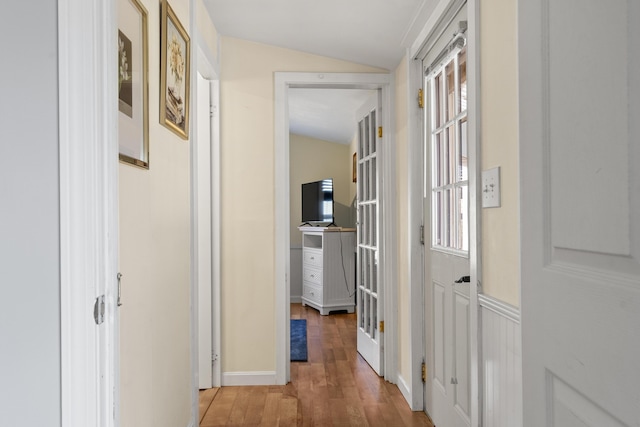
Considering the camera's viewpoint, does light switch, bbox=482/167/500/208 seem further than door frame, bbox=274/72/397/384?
No

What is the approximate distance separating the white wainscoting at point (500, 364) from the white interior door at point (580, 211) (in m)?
0.46

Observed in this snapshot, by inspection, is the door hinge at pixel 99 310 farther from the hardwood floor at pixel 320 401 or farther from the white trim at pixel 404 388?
the white trim at pixel 404 388

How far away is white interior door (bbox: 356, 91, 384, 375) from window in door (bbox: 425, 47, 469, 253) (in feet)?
2.75

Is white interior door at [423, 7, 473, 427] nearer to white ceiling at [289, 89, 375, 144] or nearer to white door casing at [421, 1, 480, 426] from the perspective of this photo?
white door casing at [421, 1, 480, 426]

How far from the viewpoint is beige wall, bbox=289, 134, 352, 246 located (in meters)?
6.85

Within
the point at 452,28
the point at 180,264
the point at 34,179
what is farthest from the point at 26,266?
the point at 452,28

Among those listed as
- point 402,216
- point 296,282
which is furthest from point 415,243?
point 296,282

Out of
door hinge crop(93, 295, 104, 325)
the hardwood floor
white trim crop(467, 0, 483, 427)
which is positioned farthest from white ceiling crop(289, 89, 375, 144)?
door hinge crop(93, 295, 104, 325)

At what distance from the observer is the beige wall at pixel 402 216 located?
9.89 ft

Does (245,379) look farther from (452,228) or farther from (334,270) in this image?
(334,270)

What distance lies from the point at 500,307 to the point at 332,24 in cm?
195

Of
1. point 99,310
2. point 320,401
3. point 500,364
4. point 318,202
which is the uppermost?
point 318,202

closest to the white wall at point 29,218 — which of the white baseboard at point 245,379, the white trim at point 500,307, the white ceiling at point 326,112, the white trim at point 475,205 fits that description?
→ the white trim at point 500,307

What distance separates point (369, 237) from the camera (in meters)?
3.81
